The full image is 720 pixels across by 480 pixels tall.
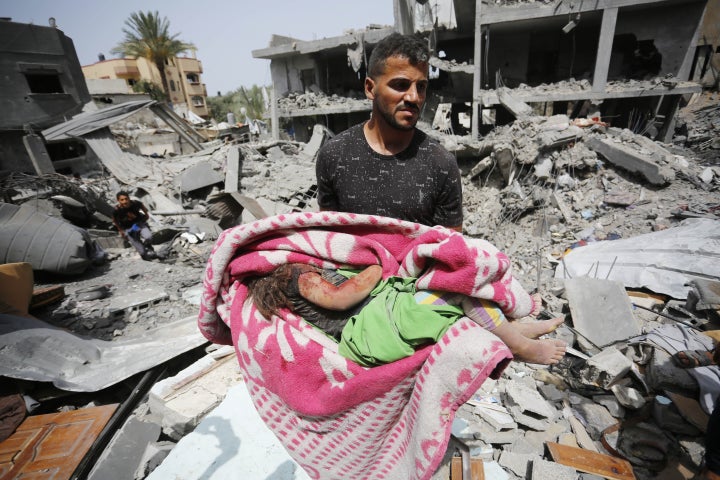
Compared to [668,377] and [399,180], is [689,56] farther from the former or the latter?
[399,180]

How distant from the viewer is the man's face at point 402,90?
1.62m

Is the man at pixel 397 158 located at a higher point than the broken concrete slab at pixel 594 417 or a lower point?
higher

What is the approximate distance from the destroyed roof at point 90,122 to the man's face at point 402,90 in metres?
14.9

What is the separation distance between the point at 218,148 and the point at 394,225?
16056 mm

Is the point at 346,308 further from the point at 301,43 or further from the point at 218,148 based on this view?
the point at 301,43

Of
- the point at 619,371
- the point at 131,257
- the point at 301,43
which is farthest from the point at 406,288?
the point at 301,43

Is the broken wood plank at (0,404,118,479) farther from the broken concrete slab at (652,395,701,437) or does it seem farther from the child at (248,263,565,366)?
the broken concrete slab at (652,395,701,437)

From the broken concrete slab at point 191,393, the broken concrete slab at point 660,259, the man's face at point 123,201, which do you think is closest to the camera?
the broken concrete slab at point 191,393

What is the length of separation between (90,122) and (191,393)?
46.5 ft

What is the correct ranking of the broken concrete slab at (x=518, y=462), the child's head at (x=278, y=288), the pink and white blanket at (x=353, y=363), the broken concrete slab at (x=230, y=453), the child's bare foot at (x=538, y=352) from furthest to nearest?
the broken concrete slab at (x=518, y=462)
the broken concrete slab at (x=230, y=453)
the child's head at (x=278, y=288)
the child's bare foot at (x=538, y=352)
the pink and white blanket at (x=353, y=363)

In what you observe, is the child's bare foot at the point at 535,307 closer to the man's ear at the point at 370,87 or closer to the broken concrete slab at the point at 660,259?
the man's ear at the point at 370,87

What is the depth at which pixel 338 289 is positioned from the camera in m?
1.31

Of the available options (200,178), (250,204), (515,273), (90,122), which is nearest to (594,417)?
(515,273)

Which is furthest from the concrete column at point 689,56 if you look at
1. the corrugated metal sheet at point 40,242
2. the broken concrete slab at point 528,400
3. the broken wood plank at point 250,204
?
the corrugated metal sheet at point 40,242
